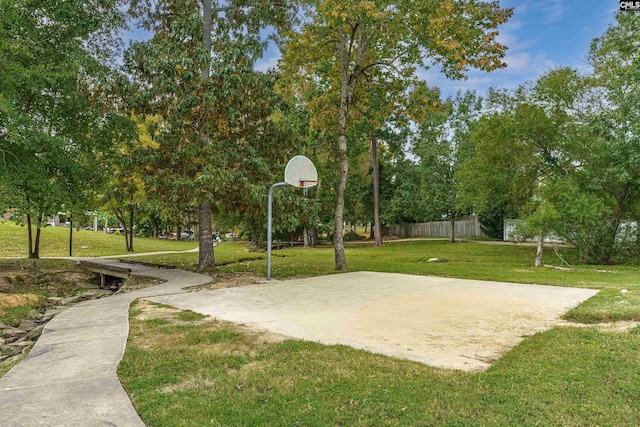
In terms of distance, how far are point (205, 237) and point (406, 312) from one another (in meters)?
7.54

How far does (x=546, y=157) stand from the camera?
17328 mm

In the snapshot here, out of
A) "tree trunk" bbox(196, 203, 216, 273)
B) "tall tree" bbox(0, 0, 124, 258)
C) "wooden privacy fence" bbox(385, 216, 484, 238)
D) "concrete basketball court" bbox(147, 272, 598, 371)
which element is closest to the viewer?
"concrete basketball court" bbox(147, 272, 598, 371)

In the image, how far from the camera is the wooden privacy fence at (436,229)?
35594 millimetres

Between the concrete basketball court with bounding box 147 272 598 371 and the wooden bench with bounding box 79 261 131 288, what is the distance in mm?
5173

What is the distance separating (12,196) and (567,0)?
15.6 meters

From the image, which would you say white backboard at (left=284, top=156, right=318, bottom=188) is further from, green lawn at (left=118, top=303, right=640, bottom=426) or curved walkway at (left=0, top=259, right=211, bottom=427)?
green lawn at (left=118, top=303, right=640, bottom=426)

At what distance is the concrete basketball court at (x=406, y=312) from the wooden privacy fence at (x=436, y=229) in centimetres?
2703

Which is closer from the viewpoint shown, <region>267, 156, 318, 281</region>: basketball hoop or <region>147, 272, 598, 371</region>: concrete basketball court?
<region>147, 272, 598, 371</region>: concrete basketball court

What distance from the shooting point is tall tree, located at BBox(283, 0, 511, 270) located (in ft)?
35.0

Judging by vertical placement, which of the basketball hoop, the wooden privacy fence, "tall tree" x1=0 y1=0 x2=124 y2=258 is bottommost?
the wooden privacy fence

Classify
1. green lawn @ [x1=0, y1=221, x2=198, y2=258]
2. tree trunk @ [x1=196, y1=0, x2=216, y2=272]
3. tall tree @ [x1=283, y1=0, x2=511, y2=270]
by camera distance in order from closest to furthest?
tall tree @ [x1=283, y1=0, x2=511, y2=270], tree trunk @ [x1=196, y1=0, x2=216, y2=272], green lawn @ [x1=0, y1=221, x2=198, y2=258]

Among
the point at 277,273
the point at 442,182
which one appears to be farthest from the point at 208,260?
the point at 442,182

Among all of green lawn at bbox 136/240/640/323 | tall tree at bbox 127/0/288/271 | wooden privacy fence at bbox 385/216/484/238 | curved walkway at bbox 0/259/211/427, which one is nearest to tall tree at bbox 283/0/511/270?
tall tree at bbox 127/0/288/271

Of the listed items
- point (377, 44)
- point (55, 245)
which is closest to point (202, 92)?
point (377, 44)
